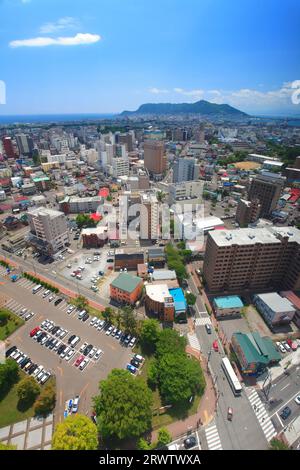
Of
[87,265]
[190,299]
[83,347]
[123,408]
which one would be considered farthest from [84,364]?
[87,265]

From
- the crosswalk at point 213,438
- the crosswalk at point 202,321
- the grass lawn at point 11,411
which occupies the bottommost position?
the grass lawn at point 11,411

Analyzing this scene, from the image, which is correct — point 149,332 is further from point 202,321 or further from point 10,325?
point 10,325

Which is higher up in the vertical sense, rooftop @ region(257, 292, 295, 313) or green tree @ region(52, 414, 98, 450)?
rooftop @ region(257, 292, 295, 313)

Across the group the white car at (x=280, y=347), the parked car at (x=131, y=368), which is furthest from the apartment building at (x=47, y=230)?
the white car at (x=280, y=347)

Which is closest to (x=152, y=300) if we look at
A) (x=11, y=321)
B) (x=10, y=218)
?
(x=11, y=321)

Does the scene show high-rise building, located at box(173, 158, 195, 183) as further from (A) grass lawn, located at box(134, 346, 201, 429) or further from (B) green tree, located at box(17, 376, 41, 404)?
(B) green tree, located at box(17, 376, 41, 404)

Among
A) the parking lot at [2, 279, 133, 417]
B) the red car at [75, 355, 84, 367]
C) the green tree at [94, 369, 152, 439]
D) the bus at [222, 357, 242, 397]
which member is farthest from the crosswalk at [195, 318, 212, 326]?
the red car at [75, 355, 84, 367]

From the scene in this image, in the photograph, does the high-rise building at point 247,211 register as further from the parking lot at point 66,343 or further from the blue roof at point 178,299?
the parking lot at point 66,343
